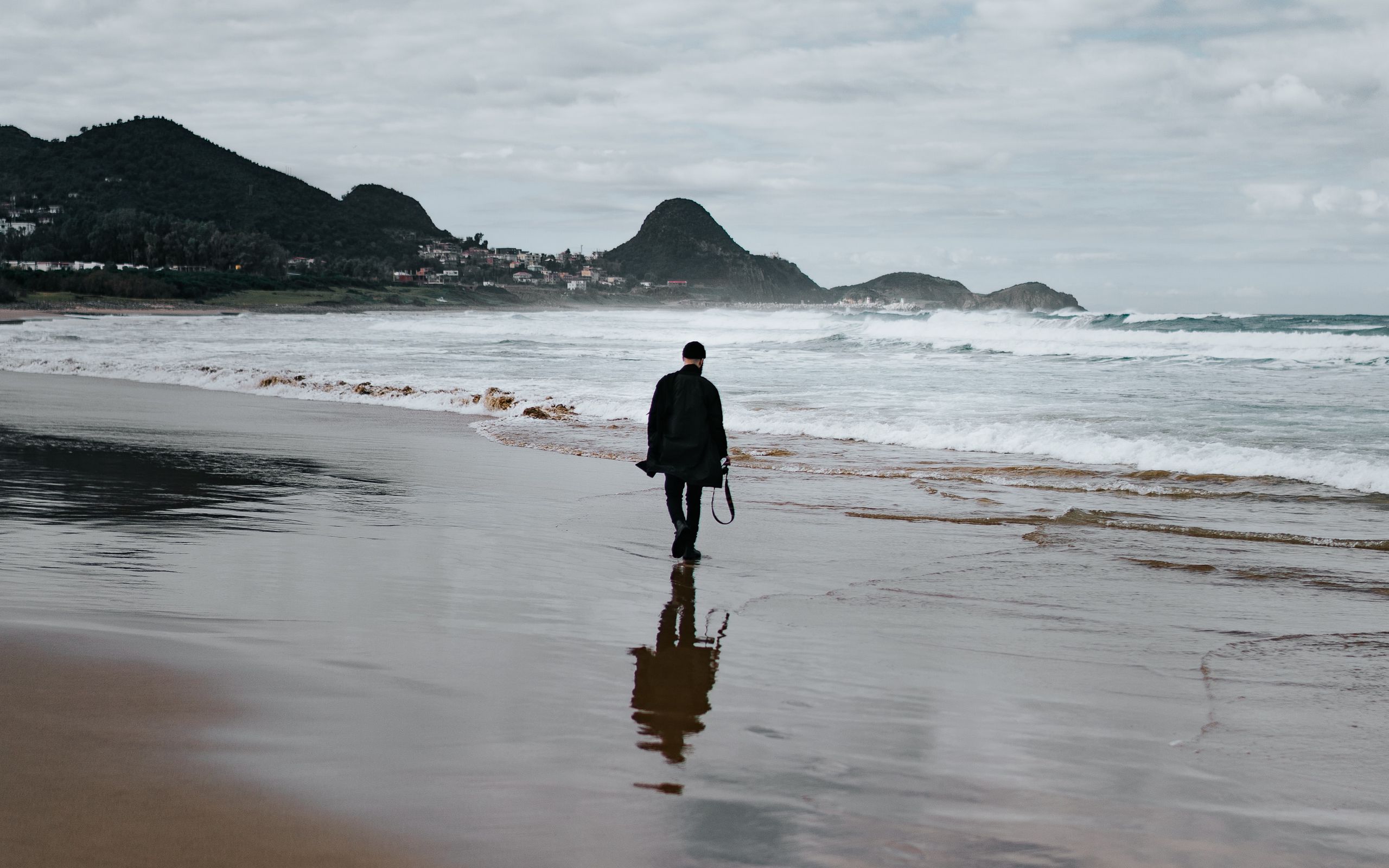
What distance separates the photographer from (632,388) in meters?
23.6

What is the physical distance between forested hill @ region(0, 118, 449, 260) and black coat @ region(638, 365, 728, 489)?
171016 millimetres

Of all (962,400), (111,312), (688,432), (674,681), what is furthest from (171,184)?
(674,681)

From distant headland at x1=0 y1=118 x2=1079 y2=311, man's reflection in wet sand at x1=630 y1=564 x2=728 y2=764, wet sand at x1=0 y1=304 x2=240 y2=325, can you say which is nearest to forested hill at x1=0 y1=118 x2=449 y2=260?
distant headland at x1=0 y1=118 x2=1079 y2=311

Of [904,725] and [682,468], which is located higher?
[682,468]

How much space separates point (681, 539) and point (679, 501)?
35cm

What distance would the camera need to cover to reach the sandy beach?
2.86 meters

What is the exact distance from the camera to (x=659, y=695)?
13.8ft

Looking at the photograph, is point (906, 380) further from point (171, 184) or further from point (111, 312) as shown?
point (171, 184)

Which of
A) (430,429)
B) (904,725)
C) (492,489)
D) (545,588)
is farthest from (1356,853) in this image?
(430,429)

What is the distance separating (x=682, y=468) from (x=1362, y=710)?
14.2 feet

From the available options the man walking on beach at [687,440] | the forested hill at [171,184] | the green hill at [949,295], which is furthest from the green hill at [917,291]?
the man walking on beach at [687,440]

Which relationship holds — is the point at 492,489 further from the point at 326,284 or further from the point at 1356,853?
the point at 326,284

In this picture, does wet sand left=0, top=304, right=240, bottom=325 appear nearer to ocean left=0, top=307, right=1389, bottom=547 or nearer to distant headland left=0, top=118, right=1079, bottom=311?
distant headland left=0, top=118, right=1079, bottom=311

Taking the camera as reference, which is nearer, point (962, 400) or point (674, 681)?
point (674, 681)
